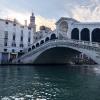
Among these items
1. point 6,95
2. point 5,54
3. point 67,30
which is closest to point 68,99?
point 6,95

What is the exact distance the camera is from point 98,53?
3484cm

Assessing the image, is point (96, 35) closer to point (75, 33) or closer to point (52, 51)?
point (75, 33)

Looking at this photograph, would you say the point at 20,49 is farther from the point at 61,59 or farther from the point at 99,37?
the point at 99,37

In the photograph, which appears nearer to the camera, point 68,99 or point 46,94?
point 68,99

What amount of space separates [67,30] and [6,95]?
40375mm

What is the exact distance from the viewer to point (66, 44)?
46.8 meters

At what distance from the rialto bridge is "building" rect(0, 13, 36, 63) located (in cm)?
280

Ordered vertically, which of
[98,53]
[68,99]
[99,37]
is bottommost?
[68,99]

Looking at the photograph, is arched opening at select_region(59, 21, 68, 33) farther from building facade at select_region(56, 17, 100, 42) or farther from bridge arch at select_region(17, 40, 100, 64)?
bridge arch at select_region(17, 40, 100, 64)

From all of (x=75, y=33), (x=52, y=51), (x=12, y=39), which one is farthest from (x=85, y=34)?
(x=12, y=39)

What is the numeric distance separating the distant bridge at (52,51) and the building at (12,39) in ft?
10.3

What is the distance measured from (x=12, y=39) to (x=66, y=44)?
2701 centimetres

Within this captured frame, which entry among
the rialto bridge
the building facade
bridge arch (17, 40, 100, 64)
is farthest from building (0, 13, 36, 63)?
the building facade

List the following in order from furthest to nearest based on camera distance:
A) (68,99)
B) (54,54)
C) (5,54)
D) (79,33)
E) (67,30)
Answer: (5,54)
(54,54)
(67,30)
(79,33)
(68,99)
